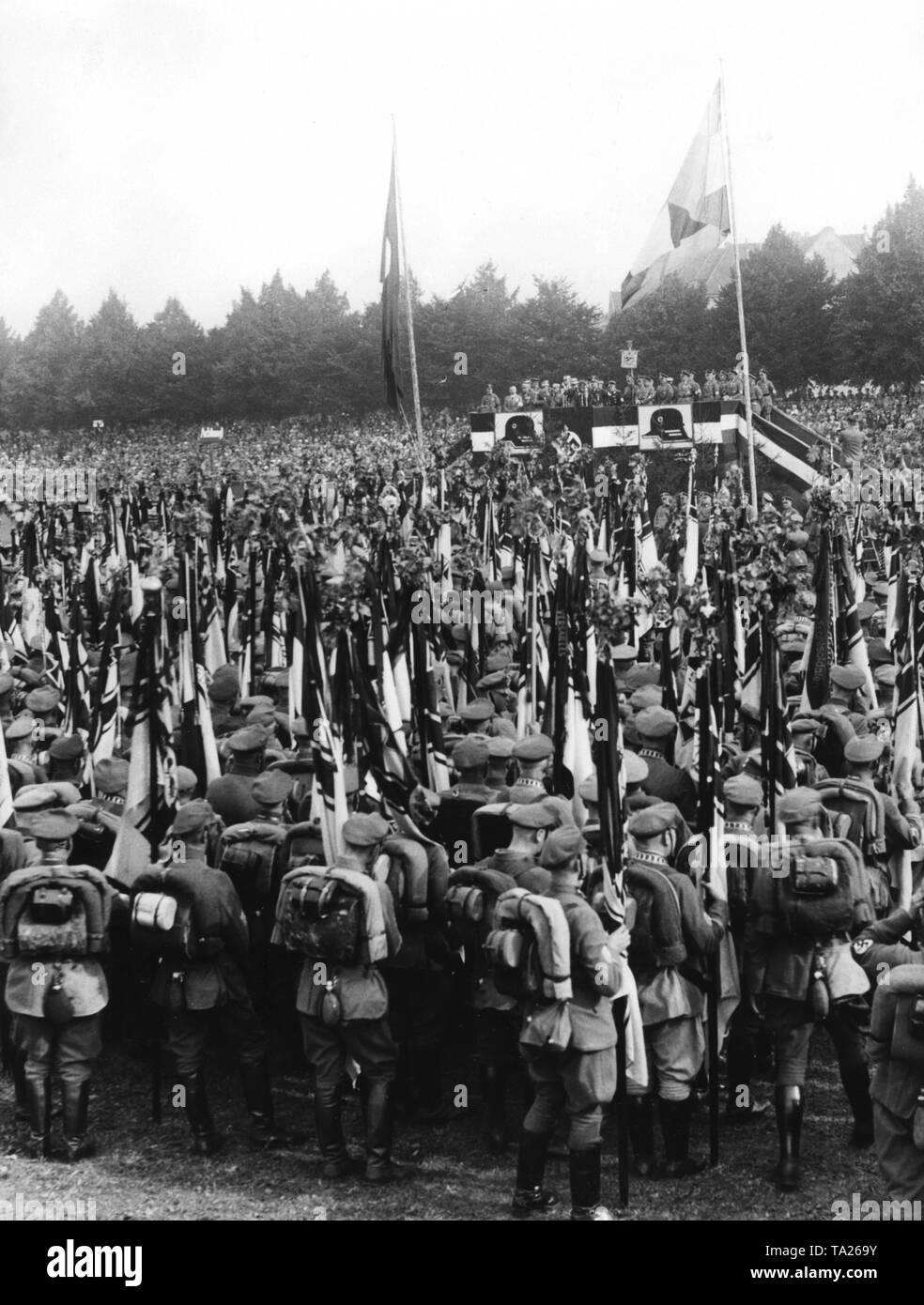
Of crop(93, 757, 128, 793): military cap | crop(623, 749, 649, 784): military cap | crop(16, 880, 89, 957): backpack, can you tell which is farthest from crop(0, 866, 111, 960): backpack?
crop(623, 749, 649, 784): military cap

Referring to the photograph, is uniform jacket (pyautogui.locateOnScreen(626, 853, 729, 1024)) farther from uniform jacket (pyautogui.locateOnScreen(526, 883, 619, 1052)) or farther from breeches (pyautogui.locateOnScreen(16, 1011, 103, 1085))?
breeches (pyautogui.locateOnScreen(16, 1011, 103, 1085))

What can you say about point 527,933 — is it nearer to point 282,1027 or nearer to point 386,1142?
point 386,1142

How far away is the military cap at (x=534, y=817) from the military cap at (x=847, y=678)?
3424 millimetres

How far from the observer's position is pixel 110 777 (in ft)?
26.7

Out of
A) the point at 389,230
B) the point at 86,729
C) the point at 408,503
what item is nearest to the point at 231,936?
the point at 86,729

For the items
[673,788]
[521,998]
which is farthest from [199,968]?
[673,788]

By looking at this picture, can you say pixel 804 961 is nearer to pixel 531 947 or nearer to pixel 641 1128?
pixel 641 1128

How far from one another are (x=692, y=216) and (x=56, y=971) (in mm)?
12980

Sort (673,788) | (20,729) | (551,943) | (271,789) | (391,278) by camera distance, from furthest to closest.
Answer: (391,278) < (20,729) < (673,788) < (271,789) < (551,943)

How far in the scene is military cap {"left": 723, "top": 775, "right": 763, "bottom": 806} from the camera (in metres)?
6.78

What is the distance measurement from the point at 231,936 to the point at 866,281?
36803 mm

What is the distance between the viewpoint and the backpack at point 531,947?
5.73 metres

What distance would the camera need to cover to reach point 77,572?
13.8 metres

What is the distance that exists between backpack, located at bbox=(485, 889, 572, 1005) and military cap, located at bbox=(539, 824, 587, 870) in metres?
0.15
